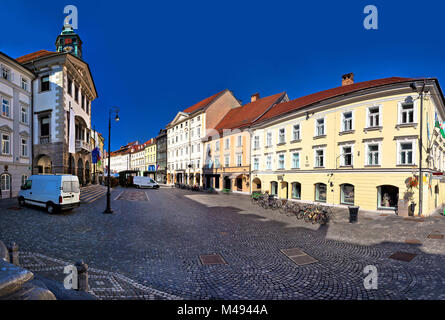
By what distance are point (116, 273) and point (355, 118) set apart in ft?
66.6

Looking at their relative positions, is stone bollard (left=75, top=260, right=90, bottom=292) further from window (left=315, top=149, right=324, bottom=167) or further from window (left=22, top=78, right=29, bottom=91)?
window (left=22, top=78, right=29, bottom=91)

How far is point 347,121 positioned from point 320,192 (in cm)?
709

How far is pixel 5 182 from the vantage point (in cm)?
1986

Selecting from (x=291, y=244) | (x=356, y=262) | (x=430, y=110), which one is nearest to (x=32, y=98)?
(x=291, y=244)

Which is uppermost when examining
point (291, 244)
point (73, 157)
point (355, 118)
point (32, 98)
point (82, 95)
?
point (82, 95)

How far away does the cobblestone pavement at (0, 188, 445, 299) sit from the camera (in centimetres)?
522

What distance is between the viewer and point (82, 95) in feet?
98.7

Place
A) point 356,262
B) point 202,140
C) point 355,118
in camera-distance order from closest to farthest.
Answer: point 356,262, point 355,118, point 202,140

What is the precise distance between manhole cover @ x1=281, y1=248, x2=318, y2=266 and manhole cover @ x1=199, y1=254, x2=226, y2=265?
2.37 m

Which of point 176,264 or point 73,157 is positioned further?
point 73,157

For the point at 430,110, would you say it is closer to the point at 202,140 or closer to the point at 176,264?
the point at 176,264

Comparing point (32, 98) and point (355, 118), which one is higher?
point (32, 98)
